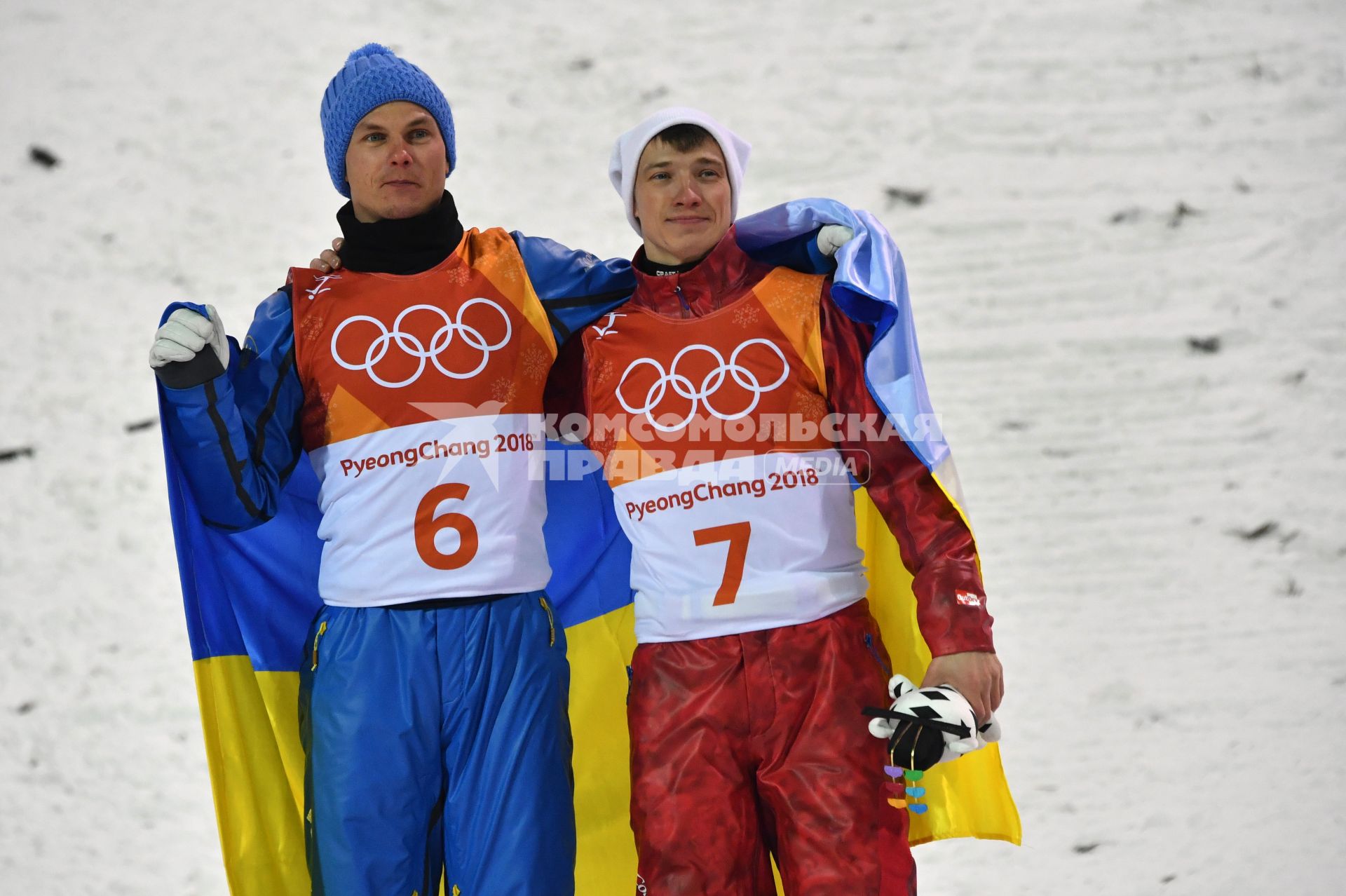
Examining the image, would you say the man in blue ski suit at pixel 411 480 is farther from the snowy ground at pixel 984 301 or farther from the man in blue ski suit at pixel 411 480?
the snowy ground at pixel 984 301

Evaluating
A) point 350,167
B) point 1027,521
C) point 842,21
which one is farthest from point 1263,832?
point 350,167

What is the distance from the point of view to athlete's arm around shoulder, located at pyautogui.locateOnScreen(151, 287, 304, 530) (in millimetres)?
1402

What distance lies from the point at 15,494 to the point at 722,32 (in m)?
1.62

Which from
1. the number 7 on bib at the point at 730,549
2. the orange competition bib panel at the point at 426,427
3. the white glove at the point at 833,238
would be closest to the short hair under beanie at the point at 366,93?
the orange competition bib panel at the point at 426,427

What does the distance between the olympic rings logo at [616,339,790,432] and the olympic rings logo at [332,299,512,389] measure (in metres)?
0.22

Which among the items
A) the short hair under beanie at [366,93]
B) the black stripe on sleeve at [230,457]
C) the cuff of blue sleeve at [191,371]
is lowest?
the black stripe on sleeve at [230,457]

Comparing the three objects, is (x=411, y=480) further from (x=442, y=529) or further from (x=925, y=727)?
(x=925, y=727)

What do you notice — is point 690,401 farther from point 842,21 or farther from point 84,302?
point 84,302

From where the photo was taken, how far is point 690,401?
4.86 feet

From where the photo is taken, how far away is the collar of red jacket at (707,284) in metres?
1.54

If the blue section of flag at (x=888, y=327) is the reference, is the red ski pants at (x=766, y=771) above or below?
below

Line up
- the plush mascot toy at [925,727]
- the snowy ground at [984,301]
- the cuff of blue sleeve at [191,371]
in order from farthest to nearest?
the snowy ground at [984,301], the cuff of blue sleeve at [191,371], the plush mascot toy at [925,727]

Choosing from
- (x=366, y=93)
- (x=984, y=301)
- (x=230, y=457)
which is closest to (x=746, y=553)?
(x=230, y=457)

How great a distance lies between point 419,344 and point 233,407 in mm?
249
